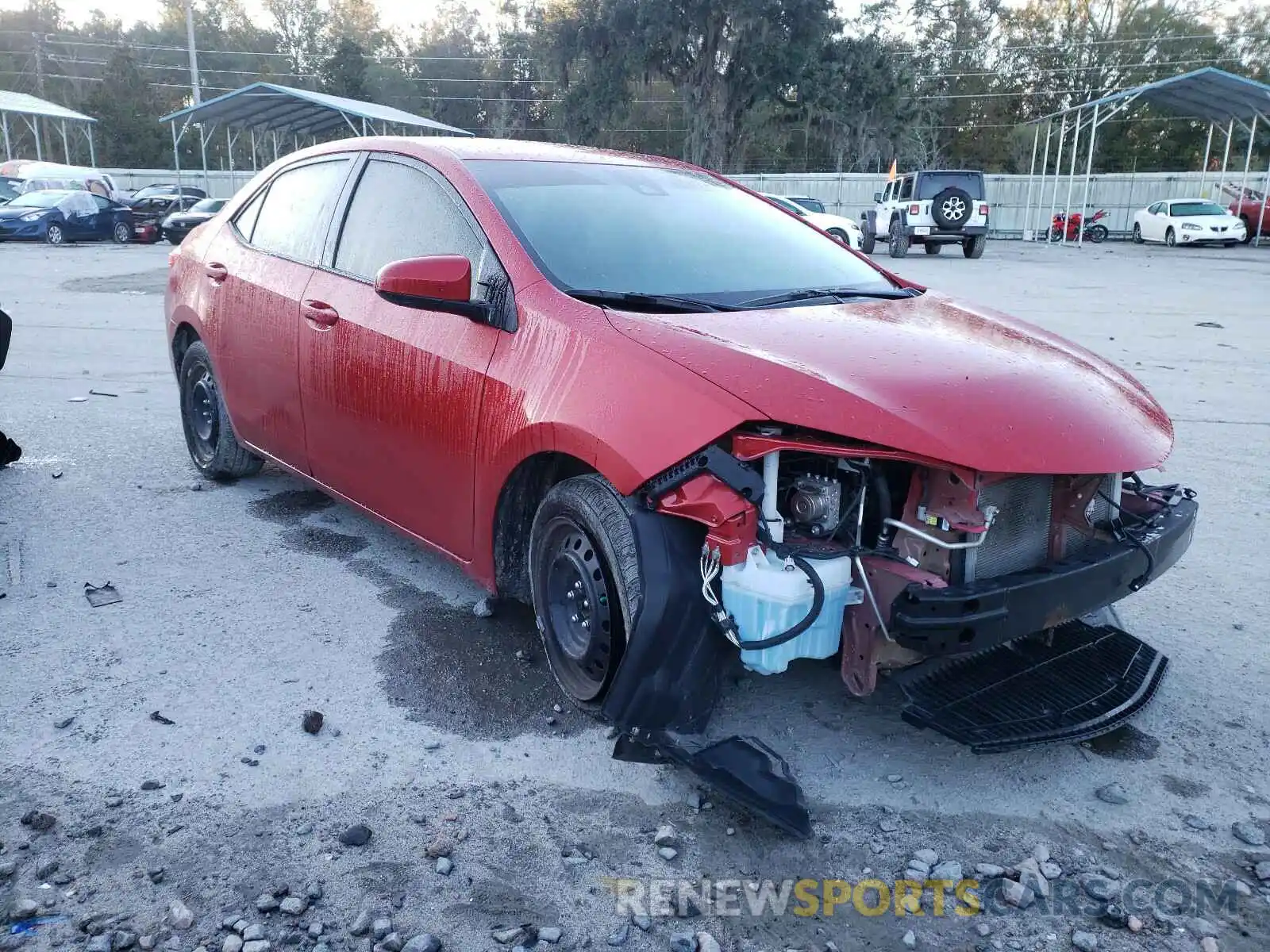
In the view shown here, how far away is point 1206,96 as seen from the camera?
30.0m

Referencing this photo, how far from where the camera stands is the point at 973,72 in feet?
184

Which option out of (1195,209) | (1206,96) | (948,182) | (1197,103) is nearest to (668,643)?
(948,182)

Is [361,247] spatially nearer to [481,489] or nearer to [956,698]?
[481,489]

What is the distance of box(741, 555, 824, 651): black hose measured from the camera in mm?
2672

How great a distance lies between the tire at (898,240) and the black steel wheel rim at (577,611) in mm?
23254

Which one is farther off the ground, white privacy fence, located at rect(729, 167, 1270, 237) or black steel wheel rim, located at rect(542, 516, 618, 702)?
white privacy fence, located at rect(729, 167, 1270, 237)

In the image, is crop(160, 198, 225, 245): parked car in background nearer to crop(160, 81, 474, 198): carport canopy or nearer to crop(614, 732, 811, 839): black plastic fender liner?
crop(160, 81, 474, 198): carport canopy

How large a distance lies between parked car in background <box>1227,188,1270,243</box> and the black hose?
3214cm

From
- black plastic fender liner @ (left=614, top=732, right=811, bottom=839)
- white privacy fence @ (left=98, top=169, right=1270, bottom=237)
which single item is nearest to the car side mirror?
black plastic fender liner @ (left=614, top=732, right=811, bottom=839)

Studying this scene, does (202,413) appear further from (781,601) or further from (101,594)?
(781,601)

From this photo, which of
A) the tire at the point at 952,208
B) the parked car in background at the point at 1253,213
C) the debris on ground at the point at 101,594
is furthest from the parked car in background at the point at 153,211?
the parked car in background at the point at 1253,213

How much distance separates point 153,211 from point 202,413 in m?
24.8

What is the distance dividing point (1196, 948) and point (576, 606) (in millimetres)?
1774

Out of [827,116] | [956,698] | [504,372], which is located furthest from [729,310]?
[827,116]
